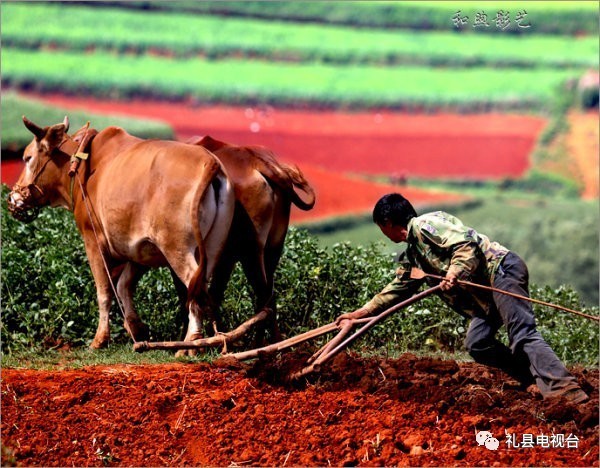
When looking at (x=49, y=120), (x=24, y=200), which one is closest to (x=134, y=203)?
(x=24, y=200)

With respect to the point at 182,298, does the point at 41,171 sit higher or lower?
higher

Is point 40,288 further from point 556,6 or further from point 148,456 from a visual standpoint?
point 556,6

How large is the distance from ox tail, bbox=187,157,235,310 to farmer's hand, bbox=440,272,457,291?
6.60 ft

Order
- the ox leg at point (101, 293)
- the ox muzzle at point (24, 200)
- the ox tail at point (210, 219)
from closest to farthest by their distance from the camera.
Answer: the ox tail at point (210, 219) < the ox leg at point (101, 293) < the ox muzzle at point (24, 200)

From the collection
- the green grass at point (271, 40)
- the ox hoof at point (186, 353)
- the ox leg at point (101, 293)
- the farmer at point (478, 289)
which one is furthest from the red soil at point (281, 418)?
the green grass at point (271, 40)

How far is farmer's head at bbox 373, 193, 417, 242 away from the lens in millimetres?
8633

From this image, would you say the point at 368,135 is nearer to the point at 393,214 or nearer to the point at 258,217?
the point at 258,217

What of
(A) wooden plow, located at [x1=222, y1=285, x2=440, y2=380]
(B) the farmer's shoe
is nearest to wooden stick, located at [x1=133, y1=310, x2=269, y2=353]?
(A) wooden plow, located at [x1=222, y1=285, x2=440, y2=380]

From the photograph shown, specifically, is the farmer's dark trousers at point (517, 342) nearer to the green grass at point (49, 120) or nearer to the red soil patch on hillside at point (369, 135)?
the green grass at point (49, 120)

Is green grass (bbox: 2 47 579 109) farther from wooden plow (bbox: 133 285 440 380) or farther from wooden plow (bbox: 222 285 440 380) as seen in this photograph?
wooden plow (bbox: 222 285 440 380)

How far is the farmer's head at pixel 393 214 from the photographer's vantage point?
8.63 metres

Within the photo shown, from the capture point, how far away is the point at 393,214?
8641mm

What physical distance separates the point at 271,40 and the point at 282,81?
2751 millimetres

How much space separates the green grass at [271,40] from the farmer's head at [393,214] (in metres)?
30.2
